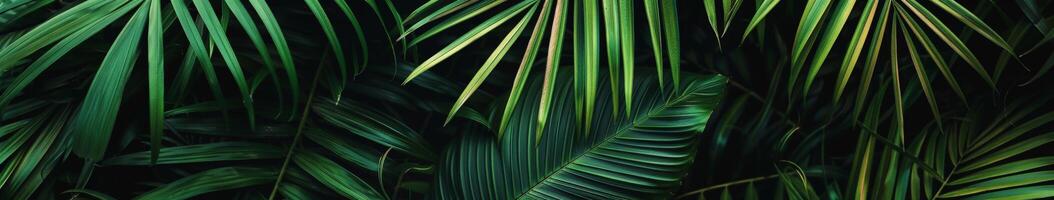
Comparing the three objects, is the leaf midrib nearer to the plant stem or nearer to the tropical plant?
the tropical plant

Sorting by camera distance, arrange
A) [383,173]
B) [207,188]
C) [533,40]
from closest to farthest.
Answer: [533,40] < [207,188] < [383,173]

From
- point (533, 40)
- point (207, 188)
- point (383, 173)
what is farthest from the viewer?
point (383, 173)

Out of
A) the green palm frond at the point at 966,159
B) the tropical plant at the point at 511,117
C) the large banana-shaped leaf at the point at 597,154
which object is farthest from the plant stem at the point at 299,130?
the green palm frond at the point at 966,159

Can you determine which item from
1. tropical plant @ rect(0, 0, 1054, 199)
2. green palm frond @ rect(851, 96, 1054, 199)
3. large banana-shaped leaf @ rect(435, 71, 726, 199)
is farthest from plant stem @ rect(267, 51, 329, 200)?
green palm frond @ rect(851, 96, 1054, 199)

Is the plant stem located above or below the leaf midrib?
above

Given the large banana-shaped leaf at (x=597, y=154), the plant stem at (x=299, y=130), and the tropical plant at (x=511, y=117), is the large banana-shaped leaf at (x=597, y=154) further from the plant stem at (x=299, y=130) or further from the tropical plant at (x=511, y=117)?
the plant stem at (x=299, y=130)

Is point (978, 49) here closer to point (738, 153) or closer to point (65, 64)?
point (738, 153)

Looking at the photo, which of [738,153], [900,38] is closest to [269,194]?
[738,153]

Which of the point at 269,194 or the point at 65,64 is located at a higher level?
the point at 65,64
